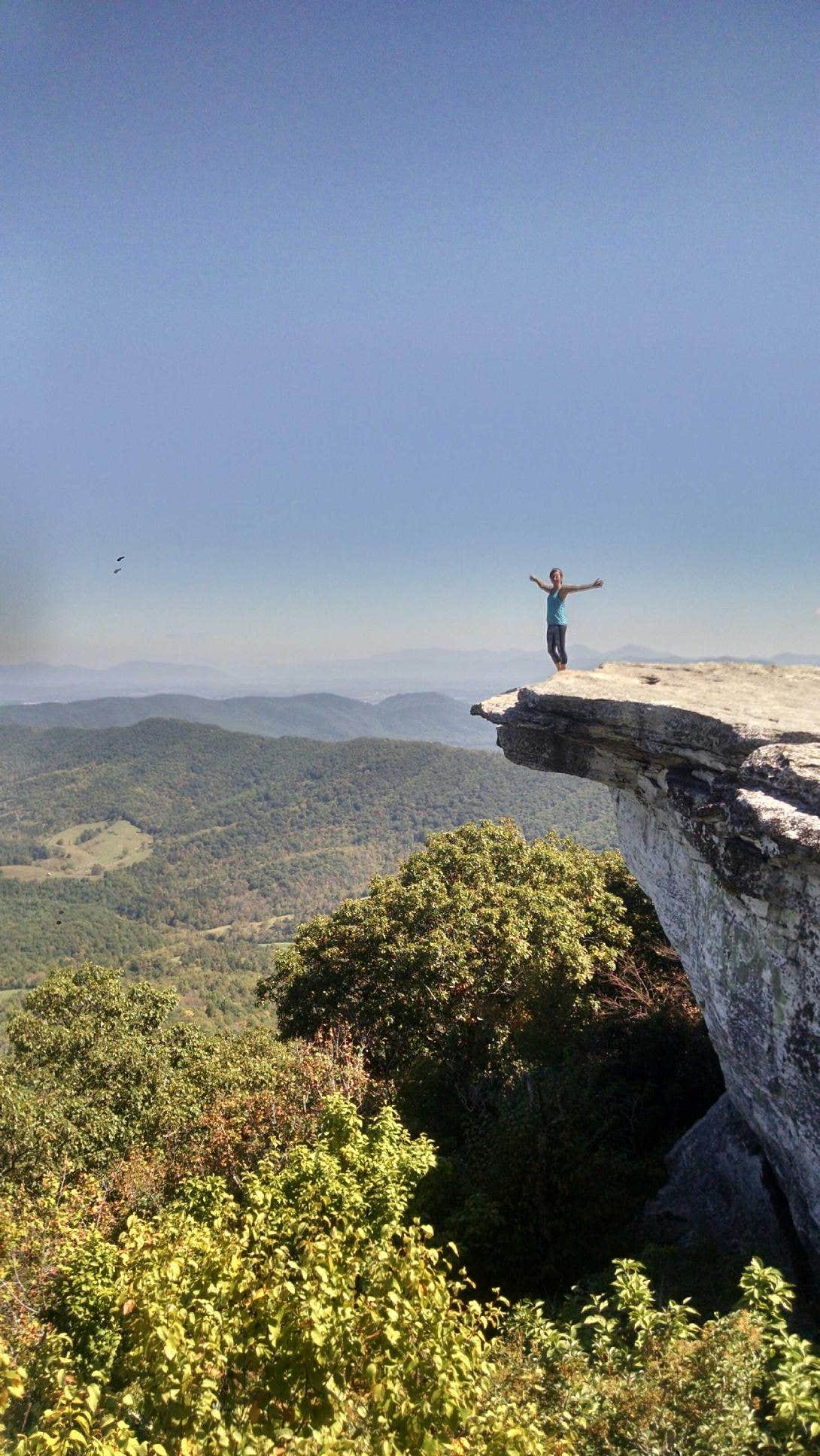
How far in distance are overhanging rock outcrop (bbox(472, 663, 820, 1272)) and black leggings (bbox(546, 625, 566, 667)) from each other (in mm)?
1405

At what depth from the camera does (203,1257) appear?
7.64 m

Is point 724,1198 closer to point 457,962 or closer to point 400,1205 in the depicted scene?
point 400,1205

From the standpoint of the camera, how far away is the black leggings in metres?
16.4

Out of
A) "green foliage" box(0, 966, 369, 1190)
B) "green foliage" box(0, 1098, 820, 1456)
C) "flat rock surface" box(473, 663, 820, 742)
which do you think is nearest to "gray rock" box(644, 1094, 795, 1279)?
"green foliage" box(0, 1098, 820, 1456)

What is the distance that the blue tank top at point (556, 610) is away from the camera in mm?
16203

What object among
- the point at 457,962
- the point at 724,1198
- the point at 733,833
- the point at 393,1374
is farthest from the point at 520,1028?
the point at 393,1374

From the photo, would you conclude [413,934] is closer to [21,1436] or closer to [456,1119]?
[456,1119]

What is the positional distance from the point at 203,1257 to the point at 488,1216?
6235 mm

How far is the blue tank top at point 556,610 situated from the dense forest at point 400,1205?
10079mm

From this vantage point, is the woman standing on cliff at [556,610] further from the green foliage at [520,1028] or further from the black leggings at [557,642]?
the green foliage at [520,1028]

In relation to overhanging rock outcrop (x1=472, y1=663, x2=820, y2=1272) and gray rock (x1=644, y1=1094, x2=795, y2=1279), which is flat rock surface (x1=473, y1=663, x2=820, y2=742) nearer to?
overhanging rock outcrop (x1=472, y1=663, x2=820, y2=1272)

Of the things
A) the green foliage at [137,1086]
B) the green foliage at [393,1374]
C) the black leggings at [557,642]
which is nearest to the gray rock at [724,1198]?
the green foliage at [393,1374]

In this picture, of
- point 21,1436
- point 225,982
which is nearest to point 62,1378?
point 21,1436

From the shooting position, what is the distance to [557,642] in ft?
54.9
